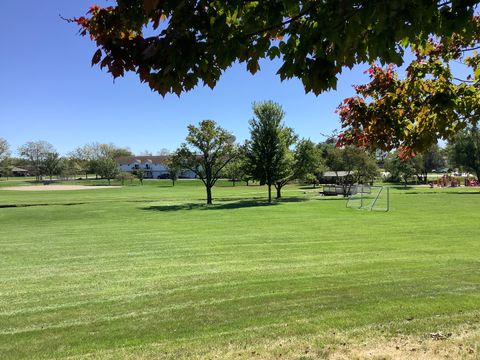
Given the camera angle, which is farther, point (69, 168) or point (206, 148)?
point (69, 168)

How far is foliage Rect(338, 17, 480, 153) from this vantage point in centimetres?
629

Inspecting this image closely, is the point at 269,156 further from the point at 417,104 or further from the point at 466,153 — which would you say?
the point at 466,153

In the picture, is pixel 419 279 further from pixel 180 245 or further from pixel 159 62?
pixel 180 245

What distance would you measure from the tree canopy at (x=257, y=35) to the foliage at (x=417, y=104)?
2.34 m

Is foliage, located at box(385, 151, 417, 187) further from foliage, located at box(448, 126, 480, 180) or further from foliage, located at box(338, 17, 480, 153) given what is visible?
foliage, located at box(338, 17, 480, 153)

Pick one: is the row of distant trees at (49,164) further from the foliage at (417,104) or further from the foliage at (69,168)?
the foliage at (417,104)

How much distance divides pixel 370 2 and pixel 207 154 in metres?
37.4

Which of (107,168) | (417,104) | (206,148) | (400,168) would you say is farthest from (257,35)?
(107,168)

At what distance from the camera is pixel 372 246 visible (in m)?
14.0

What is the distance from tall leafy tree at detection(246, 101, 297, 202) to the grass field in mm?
25091

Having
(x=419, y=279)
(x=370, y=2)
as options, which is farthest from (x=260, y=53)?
(x=419, y=279)

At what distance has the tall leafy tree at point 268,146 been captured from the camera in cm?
4103

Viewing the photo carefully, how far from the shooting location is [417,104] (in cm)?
657

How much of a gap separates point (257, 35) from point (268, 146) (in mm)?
37770
